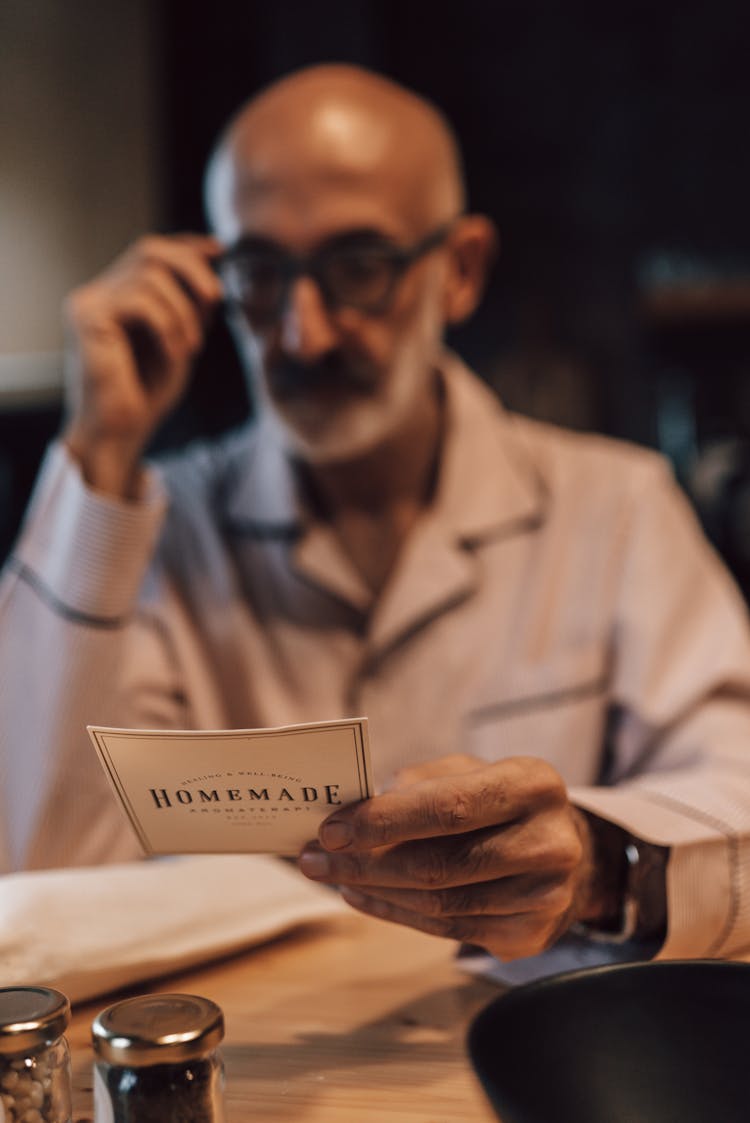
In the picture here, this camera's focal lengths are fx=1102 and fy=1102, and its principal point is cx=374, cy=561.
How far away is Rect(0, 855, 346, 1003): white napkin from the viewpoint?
792mm

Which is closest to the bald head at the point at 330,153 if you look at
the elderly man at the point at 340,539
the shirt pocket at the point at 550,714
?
the elderly man at the point at 340,539

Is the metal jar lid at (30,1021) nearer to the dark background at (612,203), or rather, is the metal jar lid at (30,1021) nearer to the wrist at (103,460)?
the wrist at (103,460)

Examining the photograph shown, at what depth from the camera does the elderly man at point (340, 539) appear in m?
1.32

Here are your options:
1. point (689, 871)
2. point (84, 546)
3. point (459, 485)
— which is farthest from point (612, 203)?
point (689, 871)

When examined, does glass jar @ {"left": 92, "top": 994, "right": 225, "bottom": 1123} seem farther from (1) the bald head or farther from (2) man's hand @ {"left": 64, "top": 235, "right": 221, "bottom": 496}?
(1) the bald head

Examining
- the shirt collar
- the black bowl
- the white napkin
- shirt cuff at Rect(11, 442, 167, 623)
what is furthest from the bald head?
the black bowl

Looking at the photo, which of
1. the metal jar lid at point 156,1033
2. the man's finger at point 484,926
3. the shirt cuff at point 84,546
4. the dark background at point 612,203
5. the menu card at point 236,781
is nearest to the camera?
the metal jar lid at point 156,1033

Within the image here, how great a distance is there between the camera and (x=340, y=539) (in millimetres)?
1618

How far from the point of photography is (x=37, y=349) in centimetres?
256

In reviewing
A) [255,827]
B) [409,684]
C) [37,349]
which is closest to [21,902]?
[255,827]

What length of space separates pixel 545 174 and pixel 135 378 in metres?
2.17

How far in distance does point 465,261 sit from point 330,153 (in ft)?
1.09

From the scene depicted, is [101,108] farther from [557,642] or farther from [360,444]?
[557,642]

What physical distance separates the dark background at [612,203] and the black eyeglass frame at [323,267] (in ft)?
5.61
